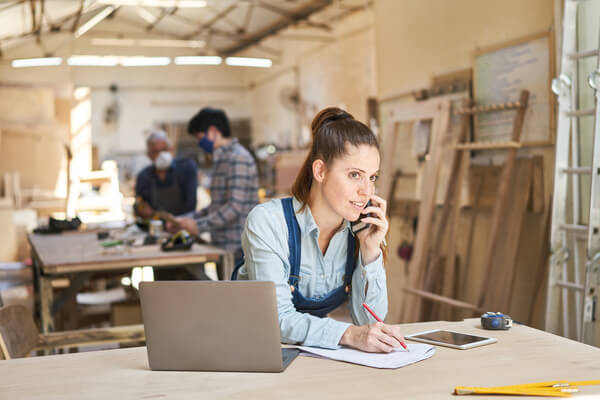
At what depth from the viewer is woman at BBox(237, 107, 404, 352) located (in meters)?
2.13

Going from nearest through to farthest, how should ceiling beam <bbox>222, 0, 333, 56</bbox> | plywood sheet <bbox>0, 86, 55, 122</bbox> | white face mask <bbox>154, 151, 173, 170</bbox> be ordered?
white face mask <bbox>154, 151, 173, 170</bbox>, ceiling beam <bbox>222, 0, 333, 56</bbox>, plywood sheet <bbox>0, 86, 55, 122</bbox>

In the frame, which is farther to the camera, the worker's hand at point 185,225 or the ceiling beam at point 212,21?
the ceiling beam at point 212,21

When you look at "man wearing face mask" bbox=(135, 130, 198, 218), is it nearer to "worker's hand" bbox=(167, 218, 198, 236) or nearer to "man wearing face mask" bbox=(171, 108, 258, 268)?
"worker's hand" bbox=(167, 218, 198, 236)

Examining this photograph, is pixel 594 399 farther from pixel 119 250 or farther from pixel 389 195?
pixel 389 195

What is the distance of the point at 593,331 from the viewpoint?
3.29m

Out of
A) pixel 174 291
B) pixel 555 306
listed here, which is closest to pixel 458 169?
pixel 555 306

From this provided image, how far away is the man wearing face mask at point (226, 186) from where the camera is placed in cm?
448

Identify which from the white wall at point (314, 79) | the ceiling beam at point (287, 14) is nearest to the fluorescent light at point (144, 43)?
the white wall at point (314, 79)

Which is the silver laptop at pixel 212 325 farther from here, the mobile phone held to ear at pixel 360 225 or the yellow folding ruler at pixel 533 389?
the mobile phone held to ear at pixel 360 225

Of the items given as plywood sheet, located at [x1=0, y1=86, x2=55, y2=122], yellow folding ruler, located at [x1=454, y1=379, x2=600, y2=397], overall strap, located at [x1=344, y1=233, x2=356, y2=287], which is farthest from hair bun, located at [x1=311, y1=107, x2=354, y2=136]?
plywood sheet, located at [x1=0, y1=86, x2=55, y2=122]

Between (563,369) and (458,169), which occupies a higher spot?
(458,169)

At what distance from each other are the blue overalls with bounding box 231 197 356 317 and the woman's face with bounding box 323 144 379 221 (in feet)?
0.49

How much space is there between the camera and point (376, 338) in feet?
6.11

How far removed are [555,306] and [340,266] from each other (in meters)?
1.80
